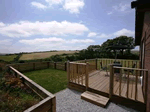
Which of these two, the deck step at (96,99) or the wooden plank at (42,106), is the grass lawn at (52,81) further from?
the wooden plank at (42,106)

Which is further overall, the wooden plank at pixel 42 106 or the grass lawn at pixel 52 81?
the grass lawn at pixel 52 81

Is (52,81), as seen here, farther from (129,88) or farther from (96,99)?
(129,88)

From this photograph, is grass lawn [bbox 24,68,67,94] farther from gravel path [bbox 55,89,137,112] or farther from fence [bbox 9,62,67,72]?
fence [bbox 9,62,67,72]

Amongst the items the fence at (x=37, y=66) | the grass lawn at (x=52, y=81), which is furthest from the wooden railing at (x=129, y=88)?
the fence at (x=37, y=66)

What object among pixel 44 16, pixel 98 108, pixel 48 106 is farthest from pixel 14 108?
pixel 44 16

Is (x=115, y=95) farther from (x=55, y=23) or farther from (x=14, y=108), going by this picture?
(x=55, y=23)

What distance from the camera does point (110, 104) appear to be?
2.85 meters

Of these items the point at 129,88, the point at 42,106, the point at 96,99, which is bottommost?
the point at 96,99

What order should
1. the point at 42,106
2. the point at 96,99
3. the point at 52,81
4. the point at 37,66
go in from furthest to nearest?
the point at 37,66 < the point at 52,81 < the point at 96,99 < the point at 42,106

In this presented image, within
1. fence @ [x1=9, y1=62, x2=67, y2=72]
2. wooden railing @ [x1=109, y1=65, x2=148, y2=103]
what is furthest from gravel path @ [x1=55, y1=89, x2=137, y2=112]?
fence @ [x1=9, y1=62, x2=67, y2=72]

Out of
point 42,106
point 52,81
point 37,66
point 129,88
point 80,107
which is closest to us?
point 42,106

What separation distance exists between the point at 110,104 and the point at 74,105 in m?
1.32

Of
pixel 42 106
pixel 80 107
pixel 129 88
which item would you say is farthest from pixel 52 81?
pixel 129 88

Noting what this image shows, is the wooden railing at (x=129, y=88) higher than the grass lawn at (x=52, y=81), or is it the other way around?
the wooden railing at (x=129, y=88)
